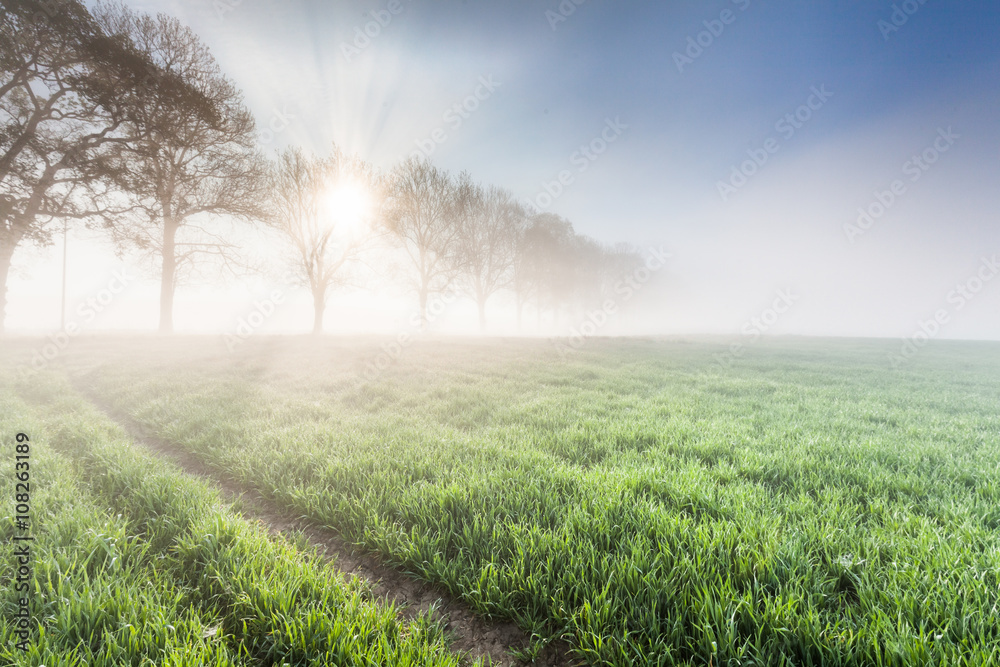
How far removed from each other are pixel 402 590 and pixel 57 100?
918 inches

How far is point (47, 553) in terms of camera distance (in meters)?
2.56

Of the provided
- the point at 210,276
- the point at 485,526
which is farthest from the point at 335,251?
the point at 485,526

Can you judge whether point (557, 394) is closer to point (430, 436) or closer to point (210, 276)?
point (430, 436)

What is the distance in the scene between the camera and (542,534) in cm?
279

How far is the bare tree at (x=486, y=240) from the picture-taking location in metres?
32.6

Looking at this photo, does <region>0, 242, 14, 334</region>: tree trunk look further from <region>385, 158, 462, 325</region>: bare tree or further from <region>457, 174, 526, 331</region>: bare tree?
<region>457, 174, 526, 331</region>: bare tree

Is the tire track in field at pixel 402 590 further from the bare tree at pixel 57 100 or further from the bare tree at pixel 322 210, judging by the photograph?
the bare tree at pixel 322 210

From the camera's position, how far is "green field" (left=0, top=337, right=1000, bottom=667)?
76.5 inches

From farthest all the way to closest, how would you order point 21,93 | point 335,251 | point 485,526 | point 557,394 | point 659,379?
point 335,251 < point 21,93 < point 659,379 < point 557,394 < point 485,526

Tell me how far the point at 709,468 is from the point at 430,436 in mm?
3666

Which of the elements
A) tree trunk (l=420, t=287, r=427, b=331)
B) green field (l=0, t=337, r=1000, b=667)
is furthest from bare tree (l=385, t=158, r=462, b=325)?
green field (l=0, t=337, r=1000, b=667)

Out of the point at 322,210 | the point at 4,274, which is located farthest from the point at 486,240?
the point at 4,274

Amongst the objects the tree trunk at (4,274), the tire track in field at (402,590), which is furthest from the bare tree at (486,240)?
the tire track in field at (402,590)

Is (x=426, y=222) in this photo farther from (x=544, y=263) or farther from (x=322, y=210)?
(x=544, y=263)
